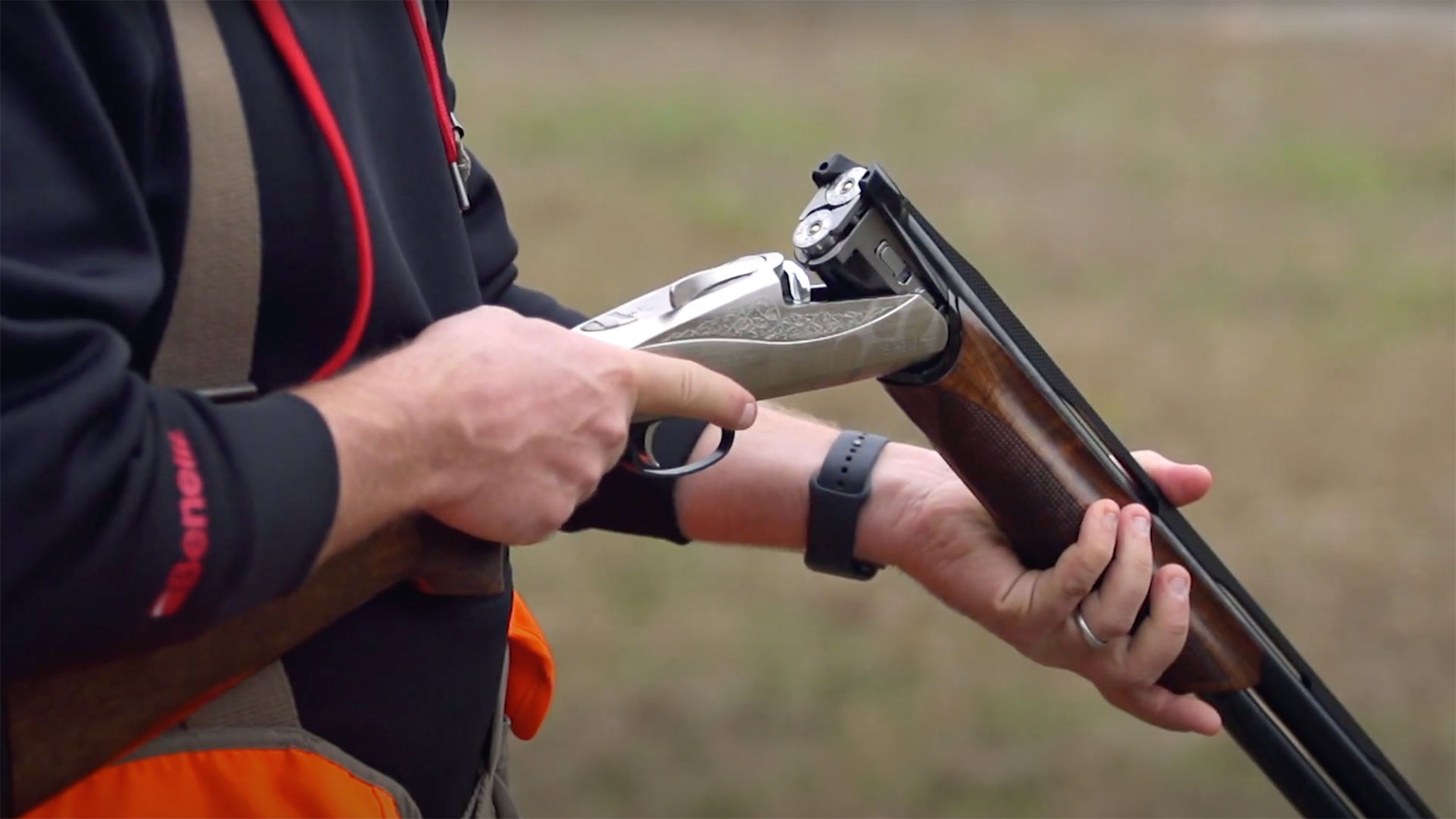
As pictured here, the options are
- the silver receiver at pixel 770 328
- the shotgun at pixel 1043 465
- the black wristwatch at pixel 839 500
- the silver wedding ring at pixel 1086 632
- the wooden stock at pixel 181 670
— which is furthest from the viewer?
the black wristwatch at pixel 839 500

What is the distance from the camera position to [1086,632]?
2027 mm

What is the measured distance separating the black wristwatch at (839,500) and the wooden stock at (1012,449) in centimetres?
12

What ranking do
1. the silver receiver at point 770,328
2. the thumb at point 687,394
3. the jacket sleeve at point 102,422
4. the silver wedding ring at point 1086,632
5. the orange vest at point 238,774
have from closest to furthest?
the jacket sleeve at point 102,422 < the orange vest at point 238,774 < the thumb at point 687,394 < the silver receiver at point 770,328 < the silver wedding ring at point 1086,632

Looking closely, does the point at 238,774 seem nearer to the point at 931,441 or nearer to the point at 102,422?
the point at 102,422

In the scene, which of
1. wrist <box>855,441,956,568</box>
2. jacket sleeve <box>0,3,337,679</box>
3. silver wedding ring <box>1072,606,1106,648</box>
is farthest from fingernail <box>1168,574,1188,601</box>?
Result: jacket sleeve <box>0,3,337,679</box>

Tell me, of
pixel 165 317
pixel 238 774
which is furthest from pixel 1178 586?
pixel 165 317

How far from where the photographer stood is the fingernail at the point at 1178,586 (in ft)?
6.52

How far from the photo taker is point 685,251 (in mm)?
7691

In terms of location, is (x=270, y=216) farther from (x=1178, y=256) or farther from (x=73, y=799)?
(x=1178, y=256)

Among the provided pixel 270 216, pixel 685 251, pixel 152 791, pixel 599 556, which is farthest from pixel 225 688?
pixel 685 251

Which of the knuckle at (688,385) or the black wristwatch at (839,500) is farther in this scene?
the black wristwatch at (839,500)

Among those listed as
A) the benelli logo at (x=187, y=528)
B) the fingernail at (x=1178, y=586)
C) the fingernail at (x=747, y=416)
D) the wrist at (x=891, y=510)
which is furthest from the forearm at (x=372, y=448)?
the fingernail at (x=1178, y=586)

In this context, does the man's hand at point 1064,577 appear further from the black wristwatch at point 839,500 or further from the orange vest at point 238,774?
the orange vest at point 238,774

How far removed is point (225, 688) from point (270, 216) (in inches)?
16.3
